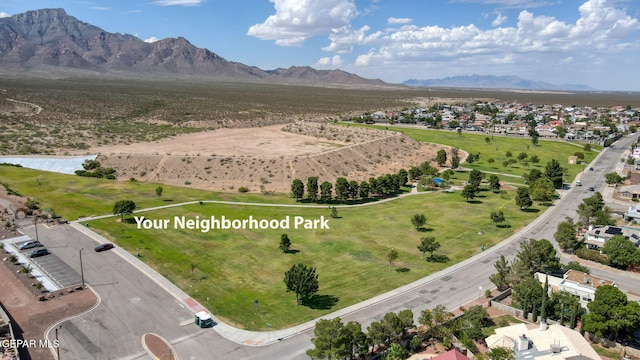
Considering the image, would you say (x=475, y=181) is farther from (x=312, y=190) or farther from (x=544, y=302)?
(x=544, y=302)

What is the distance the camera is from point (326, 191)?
81.9 meters

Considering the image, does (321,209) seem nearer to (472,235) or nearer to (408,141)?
(472,235)

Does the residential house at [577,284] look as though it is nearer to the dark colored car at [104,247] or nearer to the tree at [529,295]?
the tree at [529,295]

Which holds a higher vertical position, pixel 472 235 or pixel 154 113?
pixel 154 113

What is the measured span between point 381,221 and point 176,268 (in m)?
34.4

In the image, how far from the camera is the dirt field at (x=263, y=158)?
311ft

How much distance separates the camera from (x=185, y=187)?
9112cm

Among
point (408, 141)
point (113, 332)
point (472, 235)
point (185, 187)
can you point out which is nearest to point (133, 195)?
point (185, 187)

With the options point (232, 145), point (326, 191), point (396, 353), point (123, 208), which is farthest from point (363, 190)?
point (396, 353)

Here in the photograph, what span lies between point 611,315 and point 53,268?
59183 mm

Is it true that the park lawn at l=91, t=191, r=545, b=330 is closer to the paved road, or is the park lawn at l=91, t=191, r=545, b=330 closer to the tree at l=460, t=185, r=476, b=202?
the tree at l=460, t=185, r=476, b=202

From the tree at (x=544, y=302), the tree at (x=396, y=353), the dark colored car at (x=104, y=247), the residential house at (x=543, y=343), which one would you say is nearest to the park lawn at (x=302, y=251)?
the dark colored car at (x=104, y=247)

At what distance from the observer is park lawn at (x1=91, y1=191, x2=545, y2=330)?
46031 mm

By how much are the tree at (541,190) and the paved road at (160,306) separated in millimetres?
24026
